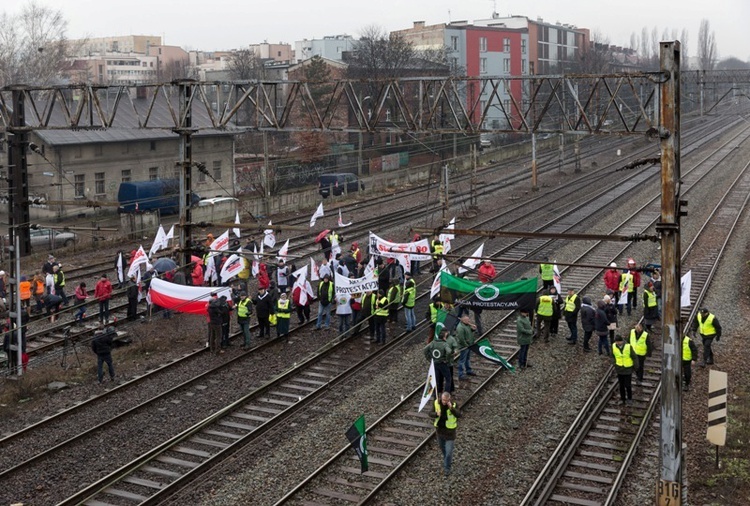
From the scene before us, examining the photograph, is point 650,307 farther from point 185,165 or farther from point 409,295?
point 185,165

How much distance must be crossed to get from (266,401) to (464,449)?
4.44 meters

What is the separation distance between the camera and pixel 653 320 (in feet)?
72.5

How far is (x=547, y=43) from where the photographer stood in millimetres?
96500

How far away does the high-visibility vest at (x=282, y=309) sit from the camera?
21.8 m

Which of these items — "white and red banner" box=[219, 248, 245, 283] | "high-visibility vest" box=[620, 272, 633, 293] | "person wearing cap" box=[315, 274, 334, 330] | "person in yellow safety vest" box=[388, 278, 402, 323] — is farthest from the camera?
"white and red banner" box=[219, 248, 245, 283]

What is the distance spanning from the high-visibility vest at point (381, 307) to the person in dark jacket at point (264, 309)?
2.58 m

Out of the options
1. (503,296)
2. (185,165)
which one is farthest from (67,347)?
(503,296)

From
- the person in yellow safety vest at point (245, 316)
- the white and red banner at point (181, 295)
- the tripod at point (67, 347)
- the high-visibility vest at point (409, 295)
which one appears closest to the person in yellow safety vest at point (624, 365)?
the high-visibility vest at point (409, 295)

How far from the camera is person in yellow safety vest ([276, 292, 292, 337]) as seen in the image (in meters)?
21.8

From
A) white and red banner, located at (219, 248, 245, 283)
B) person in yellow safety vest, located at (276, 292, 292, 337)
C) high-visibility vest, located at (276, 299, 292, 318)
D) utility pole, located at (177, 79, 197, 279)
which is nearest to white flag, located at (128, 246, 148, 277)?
utility pole, located at (177, 79, 197, 279)

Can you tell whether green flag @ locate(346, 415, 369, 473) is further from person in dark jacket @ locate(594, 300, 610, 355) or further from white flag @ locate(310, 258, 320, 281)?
white flag @ locate(310, 258, 320, 281)

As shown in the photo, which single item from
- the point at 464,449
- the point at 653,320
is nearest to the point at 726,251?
the point at 653,320

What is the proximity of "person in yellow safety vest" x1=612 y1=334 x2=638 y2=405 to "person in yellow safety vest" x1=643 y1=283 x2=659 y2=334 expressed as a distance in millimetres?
4066

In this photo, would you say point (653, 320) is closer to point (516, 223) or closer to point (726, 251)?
point (726, 251)
